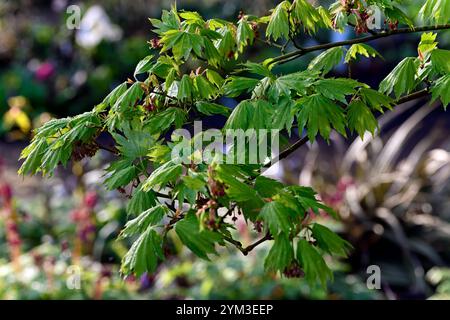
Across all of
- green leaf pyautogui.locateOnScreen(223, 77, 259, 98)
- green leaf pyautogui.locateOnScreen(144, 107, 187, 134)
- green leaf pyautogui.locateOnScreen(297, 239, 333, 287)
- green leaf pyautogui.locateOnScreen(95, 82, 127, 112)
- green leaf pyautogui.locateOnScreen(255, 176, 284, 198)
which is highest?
green leaf pyautogui.locateOnScreen(223, 77, 259, 98)

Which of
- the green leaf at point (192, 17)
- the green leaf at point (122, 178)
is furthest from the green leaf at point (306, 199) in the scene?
the green leaf at point (192, 17)

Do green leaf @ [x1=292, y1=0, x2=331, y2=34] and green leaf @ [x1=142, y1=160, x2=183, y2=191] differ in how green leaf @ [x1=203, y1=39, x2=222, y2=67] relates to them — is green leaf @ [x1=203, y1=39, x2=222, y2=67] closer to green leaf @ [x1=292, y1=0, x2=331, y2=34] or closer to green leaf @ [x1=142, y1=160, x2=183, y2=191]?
→ green leaf @ [x1=292, y1=0, x2=331, y2=34]

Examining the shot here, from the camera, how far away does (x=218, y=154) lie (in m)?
1.84

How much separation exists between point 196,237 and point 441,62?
0.90 meters

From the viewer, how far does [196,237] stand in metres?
1.80

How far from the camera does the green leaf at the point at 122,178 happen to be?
6.81 feet

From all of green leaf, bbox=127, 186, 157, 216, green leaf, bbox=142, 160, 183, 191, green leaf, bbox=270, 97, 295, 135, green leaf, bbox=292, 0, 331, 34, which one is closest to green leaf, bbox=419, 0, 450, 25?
green leaf, bbox=292, 0, 331, 34

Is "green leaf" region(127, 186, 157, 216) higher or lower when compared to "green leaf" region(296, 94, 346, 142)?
lower

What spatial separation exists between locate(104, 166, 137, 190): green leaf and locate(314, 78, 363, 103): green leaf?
0.59m

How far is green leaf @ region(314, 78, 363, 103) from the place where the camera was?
1.93m

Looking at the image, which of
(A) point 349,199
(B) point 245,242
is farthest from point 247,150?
(A) point 349,199

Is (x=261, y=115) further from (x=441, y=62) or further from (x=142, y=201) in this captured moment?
(x=441, y=62)

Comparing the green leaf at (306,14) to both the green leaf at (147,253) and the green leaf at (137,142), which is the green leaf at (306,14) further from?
the green leaf at (147,253)

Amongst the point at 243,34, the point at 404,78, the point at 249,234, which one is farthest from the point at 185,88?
the point at 249,234
